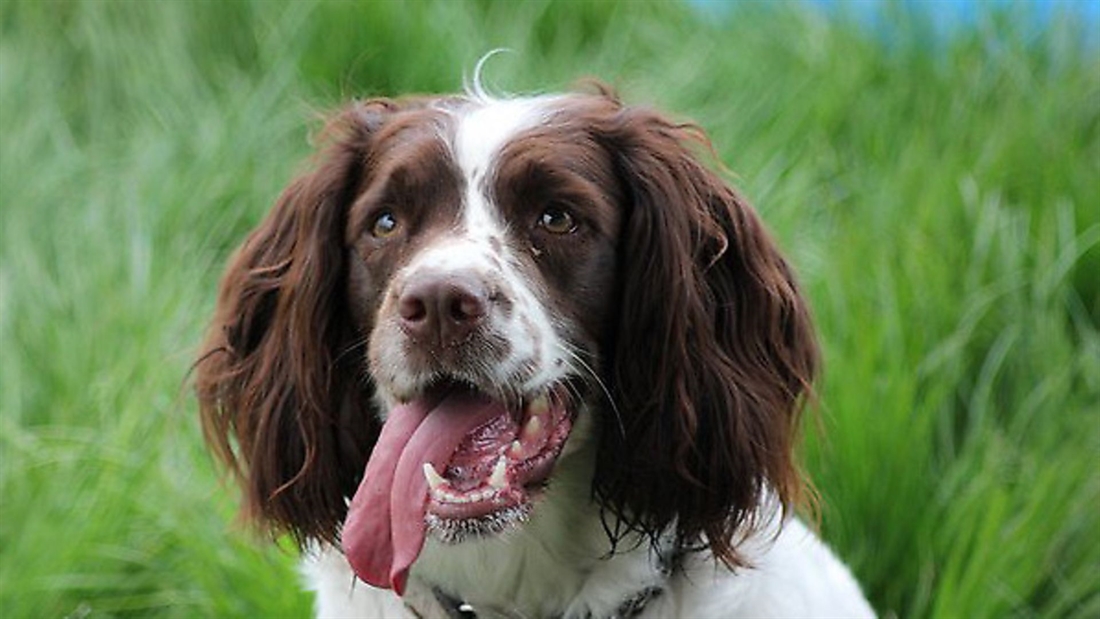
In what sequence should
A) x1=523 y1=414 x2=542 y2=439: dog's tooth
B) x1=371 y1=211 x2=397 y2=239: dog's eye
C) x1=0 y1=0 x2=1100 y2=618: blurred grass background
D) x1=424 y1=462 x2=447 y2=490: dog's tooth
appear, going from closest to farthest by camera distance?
x1=424 y1=462 x2=447 y2=490: dog's tooth, x1=523 y1=414 x2=542 y2=439: dog's tooth, x1=371 y1=211 x2=397 y2=239: dog's eye, x1=0 y1=0 x2=1100 y2=618: blurred grass background

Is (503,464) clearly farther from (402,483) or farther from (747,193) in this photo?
(747,193)

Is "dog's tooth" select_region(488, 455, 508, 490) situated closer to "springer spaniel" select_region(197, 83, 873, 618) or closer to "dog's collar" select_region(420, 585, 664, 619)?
"springer spaniel" select_region(197, 83, 873, 618)

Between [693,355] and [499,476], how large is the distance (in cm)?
45

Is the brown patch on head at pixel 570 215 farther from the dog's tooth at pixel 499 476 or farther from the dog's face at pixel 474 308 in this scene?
the dog's tooth at pixel 499 476

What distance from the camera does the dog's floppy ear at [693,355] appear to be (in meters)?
3.47

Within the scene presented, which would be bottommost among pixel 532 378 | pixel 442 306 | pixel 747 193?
pixel 747 193

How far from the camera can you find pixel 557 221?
3379mm

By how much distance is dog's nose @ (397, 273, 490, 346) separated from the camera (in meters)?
3.10

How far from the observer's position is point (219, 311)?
3826 mm

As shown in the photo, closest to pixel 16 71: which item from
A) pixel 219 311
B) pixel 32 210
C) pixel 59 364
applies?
pixel 32 210

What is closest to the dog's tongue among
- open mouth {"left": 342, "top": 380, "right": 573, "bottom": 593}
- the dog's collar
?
open mouth {"left": 342, "top": 380, "right": 573, "bottom": 593}

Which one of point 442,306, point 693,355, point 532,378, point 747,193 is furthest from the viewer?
point 747,193

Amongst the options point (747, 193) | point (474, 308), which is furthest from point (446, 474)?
point (747, 193)

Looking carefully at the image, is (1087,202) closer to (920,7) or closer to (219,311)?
(920,7)
